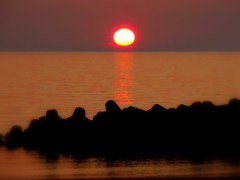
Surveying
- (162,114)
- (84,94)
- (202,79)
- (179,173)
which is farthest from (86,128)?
(202,79)

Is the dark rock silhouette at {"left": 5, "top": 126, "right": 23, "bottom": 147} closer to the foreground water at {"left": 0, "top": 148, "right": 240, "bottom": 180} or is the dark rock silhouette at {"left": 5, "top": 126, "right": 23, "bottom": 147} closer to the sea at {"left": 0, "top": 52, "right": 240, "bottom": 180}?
the sea at {"left": 0, "top": 52, "right": 240, "bottom": 180}

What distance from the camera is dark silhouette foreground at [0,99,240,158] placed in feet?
82.6

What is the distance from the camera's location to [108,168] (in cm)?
2169

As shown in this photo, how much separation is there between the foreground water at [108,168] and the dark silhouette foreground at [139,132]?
1517 millimetres

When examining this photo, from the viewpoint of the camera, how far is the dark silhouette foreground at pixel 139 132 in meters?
25.2

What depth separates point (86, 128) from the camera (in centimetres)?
2705

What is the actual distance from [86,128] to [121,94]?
84.2 feet

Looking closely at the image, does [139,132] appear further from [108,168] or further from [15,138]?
[108,168]

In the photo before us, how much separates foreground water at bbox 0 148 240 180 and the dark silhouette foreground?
4.98 feet

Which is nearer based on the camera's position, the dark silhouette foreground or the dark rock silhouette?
the dark silhouette foreground

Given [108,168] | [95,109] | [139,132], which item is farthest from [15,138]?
[95,109]

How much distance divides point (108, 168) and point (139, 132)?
16.6 feet

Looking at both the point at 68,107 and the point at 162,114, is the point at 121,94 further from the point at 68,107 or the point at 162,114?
the point at 162,114

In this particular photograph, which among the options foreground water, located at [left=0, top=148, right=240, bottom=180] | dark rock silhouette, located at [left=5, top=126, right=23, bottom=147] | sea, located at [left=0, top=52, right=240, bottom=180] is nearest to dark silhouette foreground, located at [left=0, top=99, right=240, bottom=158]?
dark rock silhouette, located at [left=5, top=126, right=23, bottom=147]
